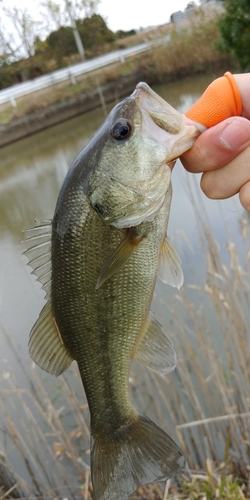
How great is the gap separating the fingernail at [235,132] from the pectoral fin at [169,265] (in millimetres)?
324

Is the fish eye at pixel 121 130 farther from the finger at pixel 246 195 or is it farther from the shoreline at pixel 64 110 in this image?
the shoreline at pixel 64 110

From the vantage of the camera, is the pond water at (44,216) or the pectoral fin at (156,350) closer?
the pectoral fin at (156,350)

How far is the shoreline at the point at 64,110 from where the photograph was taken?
13.9m

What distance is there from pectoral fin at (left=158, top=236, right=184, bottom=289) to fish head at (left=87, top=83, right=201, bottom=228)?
14 centimetres

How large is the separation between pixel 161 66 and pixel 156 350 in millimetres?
13929

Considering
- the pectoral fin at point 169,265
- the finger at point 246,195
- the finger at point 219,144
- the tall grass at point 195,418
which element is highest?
the finger at point 219,144

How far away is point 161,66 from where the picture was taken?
13.7 metres

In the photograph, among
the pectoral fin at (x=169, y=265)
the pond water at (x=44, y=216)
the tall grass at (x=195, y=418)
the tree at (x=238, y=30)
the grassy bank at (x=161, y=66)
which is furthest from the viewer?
the grassy bank at (x=161, y=66)

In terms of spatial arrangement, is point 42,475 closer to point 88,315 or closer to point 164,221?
point 88,315

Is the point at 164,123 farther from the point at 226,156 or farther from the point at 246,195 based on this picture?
the point at 246,195

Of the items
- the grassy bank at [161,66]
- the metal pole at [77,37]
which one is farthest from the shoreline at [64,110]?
Answer: the metal pole at [77,37]

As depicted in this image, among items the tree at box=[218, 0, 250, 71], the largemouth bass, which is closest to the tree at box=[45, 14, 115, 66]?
the tree at box=[218, 0, 250, 71]

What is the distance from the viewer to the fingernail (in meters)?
1.12

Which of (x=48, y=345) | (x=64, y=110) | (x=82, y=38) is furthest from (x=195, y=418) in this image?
(x=82, y=38)
